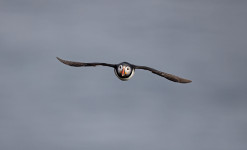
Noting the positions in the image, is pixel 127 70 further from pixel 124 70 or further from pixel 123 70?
pixel 123 70

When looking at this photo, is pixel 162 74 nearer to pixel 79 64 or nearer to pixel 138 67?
pixel 138 67

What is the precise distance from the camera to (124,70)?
153750 mm

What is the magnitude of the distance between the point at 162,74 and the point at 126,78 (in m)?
6.89

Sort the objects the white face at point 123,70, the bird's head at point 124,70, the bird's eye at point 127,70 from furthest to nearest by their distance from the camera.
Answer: the bird's eye at point 127,70
the bird's head at point 124,70
the white face at point 123,70

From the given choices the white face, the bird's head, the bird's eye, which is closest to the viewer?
the white face

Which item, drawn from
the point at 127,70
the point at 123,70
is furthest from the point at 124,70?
the point at 127,70

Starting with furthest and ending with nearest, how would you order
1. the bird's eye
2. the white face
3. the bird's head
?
the bird's eye → the bird's head → the white face

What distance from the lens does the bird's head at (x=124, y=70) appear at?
154 metres

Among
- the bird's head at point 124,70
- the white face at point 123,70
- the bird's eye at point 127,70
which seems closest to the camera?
the white face at point 123,70

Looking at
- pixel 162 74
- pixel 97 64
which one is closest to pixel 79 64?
pixel 97 64

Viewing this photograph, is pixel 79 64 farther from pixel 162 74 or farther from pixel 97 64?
pixel 162 74

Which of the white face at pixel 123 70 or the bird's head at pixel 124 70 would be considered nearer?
the white face at pixel 123 70

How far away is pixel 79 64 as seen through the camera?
533 ft

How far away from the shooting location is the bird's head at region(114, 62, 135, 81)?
15388cm
